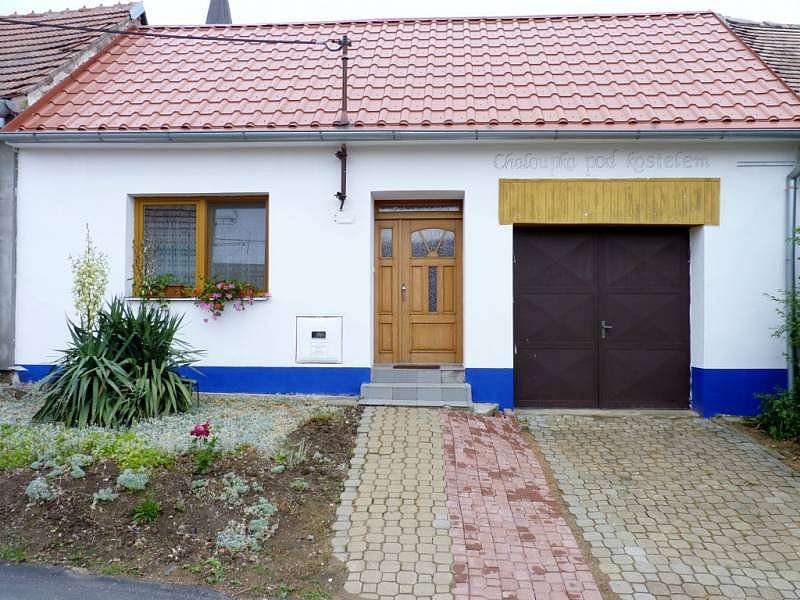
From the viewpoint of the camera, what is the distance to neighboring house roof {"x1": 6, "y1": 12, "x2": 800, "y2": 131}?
730cm

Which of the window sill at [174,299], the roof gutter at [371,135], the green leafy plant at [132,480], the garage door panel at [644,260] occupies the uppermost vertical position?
the roof gutter at [371,135]

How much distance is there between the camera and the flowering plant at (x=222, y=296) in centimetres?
722

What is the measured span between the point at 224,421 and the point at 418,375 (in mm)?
2408

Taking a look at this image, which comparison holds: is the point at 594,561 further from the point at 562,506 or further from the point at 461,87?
the point at 461,87

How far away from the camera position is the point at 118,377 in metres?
5.86

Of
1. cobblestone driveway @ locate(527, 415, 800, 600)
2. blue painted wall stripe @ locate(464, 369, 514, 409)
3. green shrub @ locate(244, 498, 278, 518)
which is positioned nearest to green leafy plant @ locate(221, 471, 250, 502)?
green shrub @ locate(244, 498, 278, 518)

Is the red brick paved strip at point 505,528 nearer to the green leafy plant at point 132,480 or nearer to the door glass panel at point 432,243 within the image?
the green leafy plant at point 132,480

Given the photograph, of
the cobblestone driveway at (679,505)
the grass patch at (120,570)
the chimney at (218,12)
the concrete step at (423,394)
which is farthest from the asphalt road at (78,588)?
the chimney at (218,12)

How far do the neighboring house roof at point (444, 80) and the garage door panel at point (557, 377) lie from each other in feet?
9.10

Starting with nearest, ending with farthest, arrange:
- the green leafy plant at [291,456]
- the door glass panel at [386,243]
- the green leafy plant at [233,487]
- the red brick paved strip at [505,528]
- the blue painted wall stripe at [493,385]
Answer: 1. the red brick paved strip at [505,528]
2. the green leafy plant at [233,487]
3. the green leafy plant at [291,456]
4. the blue painted wall stripe at [493,385]
5. the door glass panel at [386,243]

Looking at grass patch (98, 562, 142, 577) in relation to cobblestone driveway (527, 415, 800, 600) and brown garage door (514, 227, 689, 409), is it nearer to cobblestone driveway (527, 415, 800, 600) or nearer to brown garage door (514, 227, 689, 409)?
cobblestone driveway (527, 415, 800, 600)

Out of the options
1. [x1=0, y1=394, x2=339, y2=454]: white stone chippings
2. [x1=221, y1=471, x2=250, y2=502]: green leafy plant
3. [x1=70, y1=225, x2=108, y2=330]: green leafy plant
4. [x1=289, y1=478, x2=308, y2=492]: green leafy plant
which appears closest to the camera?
[x1=221, y1=471, x2=250, y2=502]: green leafy plant

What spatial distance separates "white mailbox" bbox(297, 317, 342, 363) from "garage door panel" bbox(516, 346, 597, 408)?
2316 mm

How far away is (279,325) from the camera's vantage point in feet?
24.2
